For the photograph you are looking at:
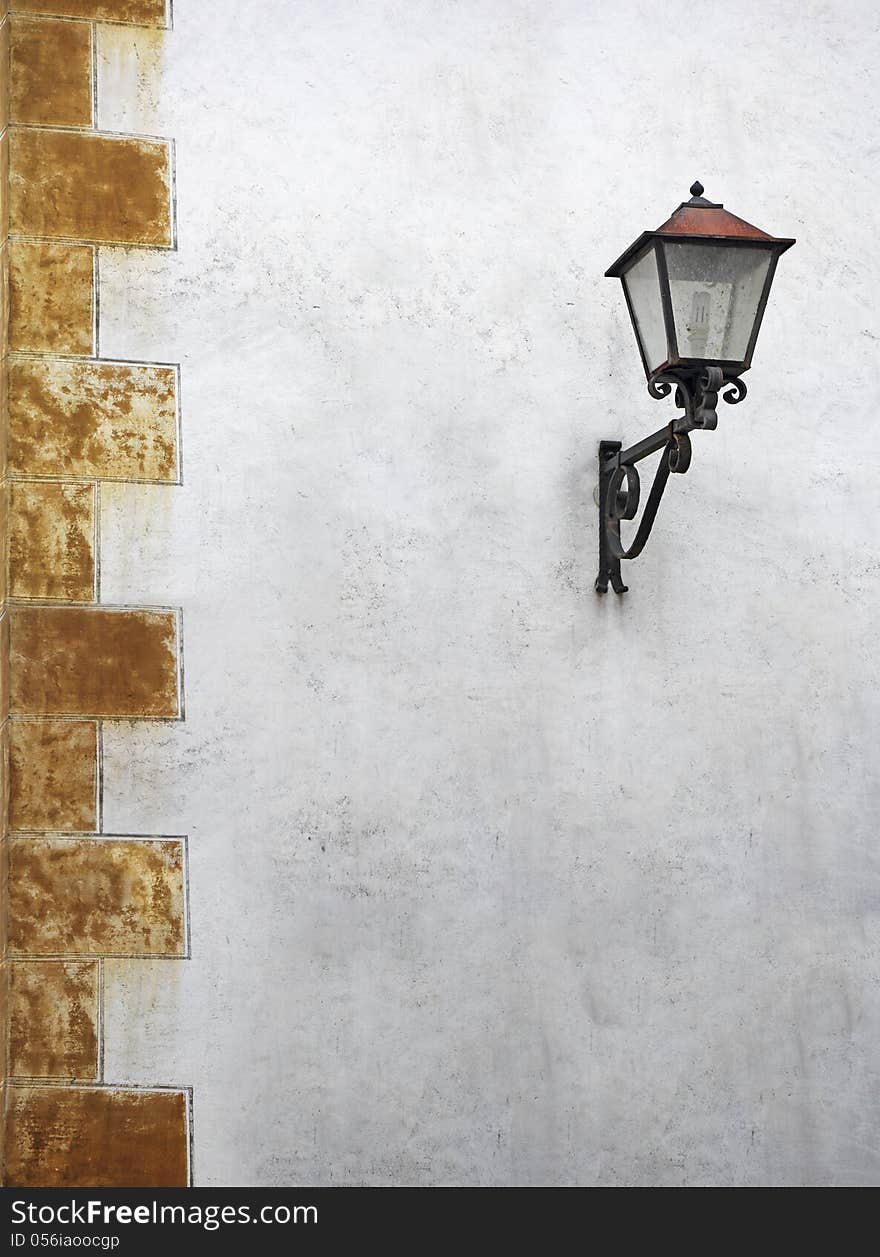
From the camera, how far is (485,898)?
11.4 feet

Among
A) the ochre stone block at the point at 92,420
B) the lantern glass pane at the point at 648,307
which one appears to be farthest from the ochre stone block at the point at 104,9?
the lantern glass pane at the point at 648,307

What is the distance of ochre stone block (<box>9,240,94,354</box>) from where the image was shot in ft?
11.3

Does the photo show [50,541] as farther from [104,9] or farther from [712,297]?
[712,297]

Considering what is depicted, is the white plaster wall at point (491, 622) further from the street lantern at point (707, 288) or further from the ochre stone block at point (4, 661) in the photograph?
the street lantern at point (707, 288)

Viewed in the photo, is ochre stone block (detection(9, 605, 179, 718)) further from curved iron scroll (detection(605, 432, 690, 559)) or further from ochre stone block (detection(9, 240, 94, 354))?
curved iron scroll (detection(605, 432, 690, 559))

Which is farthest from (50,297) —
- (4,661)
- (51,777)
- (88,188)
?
(51,777)

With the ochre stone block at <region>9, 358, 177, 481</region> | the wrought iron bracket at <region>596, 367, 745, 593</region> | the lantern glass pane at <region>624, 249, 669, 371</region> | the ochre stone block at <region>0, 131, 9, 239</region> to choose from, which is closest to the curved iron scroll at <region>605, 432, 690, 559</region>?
the wrought iron bracket at <region>596, 367, 745, 593</region>

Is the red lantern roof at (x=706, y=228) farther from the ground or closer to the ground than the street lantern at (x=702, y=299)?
farther from the ground

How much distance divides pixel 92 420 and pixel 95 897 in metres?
0.98

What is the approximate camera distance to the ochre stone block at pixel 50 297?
135 inches

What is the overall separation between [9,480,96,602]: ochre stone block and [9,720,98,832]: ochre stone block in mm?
275

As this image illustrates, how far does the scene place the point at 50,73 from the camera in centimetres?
352

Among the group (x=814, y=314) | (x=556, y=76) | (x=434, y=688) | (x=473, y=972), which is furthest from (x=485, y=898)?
(x=556, y=76)

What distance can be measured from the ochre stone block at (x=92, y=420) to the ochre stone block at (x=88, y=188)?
29 centimetres
